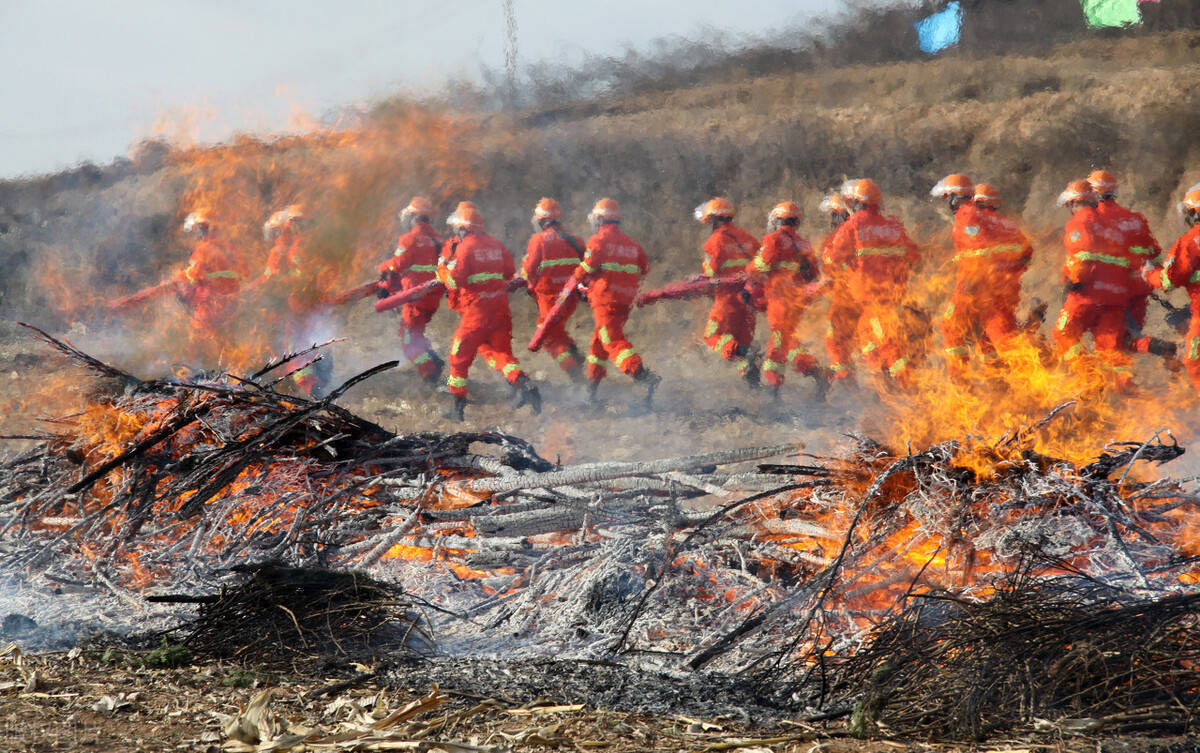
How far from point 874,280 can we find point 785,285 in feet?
3.02

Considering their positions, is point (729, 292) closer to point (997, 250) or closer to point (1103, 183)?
point (997, 250)

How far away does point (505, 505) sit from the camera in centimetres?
464

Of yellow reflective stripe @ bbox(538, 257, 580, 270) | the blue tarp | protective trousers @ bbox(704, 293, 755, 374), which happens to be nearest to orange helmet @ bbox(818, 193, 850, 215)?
protective trousers @ bbox(704, 293, 755, 374)

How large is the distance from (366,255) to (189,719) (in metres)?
10.0

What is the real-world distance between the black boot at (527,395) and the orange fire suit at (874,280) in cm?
329

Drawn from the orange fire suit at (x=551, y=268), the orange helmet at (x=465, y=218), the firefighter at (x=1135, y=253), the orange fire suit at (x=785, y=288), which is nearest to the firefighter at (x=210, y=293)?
the orange helmet at (x=465, y=218)

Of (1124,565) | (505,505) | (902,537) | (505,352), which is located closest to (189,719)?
(505,505)

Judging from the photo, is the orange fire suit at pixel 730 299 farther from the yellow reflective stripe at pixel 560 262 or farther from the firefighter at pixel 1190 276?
the firefighter at pixel 1190 276

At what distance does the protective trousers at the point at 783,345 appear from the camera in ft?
32.9

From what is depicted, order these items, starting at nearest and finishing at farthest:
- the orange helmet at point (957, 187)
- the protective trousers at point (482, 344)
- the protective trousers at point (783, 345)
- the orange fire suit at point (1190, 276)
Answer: the orange fire suit at point (1190, 276)
the orange helmet at point (957, 187)
the protective trousers at point (783, 345)
the protective trousers at point (482, 344)

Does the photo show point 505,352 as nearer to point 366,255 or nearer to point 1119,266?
point 366,255

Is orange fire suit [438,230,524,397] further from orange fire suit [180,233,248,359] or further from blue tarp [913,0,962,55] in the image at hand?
blue tarp [913,0,962,55]

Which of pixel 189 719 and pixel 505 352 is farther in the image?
pixel 505 352

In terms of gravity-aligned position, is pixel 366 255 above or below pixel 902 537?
above
